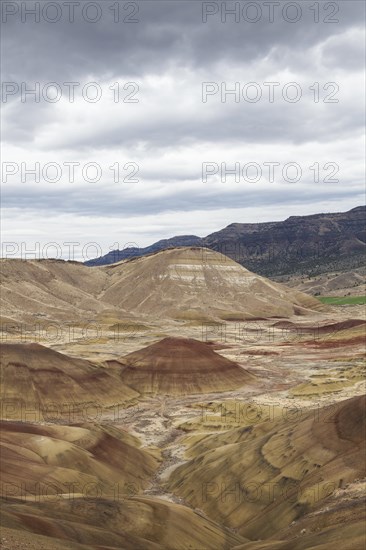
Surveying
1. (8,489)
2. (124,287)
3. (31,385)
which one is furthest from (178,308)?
(8,489)

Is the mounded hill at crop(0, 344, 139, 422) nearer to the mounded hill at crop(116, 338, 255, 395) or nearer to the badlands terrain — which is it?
the badlands terrain

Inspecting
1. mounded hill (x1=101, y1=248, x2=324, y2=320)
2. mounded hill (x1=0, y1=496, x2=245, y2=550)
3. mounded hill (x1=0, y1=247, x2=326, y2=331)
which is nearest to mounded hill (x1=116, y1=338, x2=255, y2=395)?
mounded hill (x1=0, y1=496, x2=245, y2=550)

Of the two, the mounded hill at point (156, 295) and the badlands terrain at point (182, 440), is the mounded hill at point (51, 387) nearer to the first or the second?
the badlands terrain at point (182, 440)

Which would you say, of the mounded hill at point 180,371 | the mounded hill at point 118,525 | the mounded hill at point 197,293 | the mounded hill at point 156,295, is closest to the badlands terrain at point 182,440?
the mounded hill at point 118,525

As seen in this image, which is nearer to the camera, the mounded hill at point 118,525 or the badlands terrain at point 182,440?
the mounded hill at point 118,525

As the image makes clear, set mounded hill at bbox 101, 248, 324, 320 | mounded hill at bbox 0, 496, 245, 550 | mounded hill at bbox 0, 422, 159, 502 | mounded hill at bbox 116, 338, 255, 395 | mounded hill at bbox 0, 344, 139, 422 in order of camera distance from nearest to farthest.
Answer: mounded hill at bbox 0, 496, 245, 550 < mounded hill at bbox 0, 422, 159, 502 < mounded hill at bbox 0, 344, 139, 422 < mounded hill at bbox 116, 338, 255, 395 < mounded hill at bbox 101, 248, 324, 320
